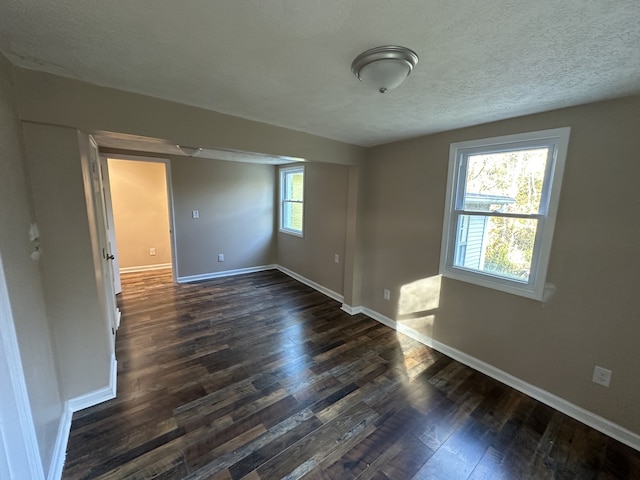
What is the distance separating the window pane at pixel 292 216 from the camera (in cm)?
490

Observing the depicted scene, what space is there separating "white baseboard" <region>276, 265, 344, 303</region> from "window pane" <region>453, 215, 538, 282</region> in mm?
1927

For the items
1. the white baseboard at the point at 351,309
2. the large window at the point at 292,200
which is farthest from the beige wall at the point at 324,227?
the white baseboard at the point at 351,309

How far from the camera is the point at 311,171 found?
14.3 feet

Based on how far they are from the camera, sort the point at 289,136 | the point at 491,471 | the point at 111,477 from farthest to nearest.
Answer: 1. the point at 289,136
2. the point at 491,471
3. the point at 111,477

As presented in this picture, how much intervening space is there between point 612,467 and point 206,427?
8.42ft

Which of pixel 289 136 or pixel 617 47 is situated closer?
pixel 617 47

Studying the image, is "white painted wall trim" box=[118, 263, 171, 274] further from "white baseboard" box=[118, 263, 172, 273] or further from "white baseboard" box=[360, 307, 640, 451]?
"white baseboard" box=[360, 307, 640, 451]

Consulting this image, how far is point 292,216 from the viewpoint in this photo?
5.13 m

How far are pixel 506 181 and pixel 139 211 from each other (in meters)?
5.91

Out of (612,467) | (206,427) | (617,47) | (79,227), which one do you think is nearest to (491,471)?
(612,467)

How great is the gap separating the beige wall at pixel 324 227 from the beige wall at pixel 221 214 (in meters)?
0.94

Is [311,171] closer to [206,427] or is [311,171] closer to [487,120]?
[487,120]

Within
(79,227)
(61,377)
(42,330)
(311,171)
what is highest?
(311,171)

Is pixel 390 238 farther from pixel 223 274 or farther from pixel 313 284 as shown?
pixel 223 274
